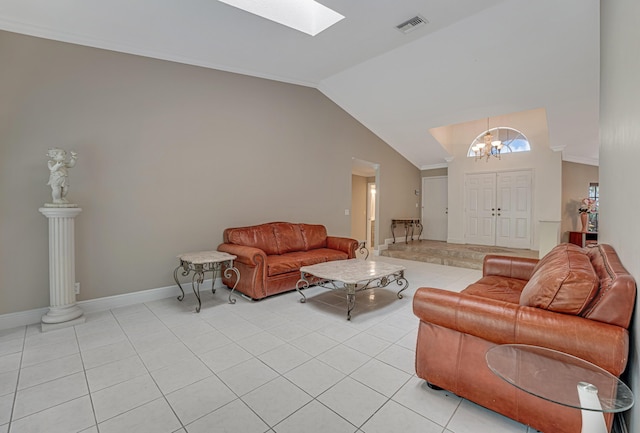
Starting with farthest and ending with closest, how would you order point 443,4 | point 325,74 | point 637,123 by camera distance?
point 325,74 < point 443,4 < point 637,123

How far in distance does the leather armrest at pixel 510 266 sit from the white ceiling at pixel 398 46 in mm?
2868

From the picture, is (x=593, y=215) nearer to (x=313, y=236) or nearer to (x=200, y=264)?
(x=313, y=236)

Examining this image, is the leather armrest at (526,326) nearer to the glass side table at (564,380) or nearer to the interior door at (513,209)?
the glass side table at (564,380)

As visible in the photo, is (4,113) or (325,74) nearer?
(4,113)

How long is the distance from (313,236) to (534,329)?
3846 mm

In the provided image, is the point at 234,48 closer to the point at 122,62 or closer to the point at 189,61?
the point at 189,61

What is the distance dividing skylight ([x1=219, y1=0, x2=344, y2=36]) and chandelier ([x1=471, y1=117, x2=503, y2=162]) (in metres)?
4.97

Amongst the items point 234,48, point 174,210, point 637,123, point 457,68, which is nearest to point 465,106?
point 457,68

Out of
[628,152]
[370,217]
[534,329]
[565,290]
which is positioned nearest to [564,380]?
[534,329]

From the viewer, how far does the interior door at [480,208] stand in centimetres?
750

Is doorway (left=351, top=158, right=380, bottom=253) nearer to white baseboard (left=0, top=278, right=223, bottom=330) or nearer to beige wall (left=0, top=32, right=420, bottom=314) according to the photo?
beige wall (left=0, top=32, right=420, bottom=314)

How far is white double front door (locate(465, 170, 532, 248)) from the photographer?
6984mm

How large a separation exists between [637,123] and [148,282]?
4.60 metres

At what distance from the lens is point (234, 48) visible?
151 inches
